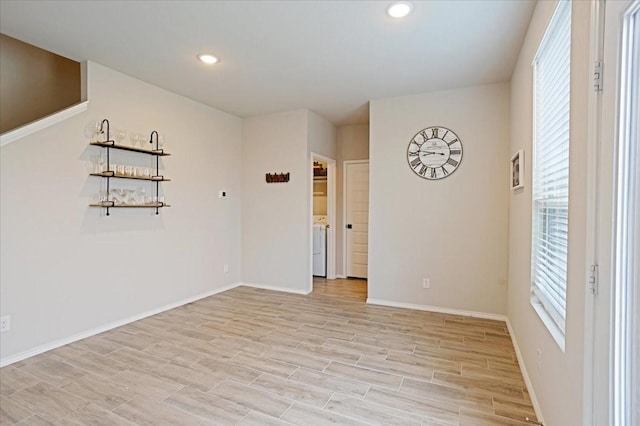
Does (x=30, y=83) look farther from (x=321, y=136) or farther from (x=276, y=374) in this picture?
(x=276, y=374)

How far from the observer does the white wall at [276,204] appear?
4781 millimetres

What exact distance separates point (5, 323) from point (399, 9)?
389 centimetres

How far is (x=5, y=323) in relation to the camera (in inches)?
104

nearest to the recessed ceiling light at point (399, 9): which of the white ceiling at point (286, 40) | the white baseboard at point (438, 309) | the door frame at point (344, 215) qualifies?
the white ceiling at point (286, 40)

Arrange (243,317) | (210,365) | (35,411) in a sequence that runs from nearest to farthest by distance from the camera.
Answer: (35,411) → (210,365) → (243,317)

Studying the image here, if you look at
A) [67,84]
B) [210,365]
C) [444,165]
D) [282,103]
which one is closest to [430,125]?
[444,165]

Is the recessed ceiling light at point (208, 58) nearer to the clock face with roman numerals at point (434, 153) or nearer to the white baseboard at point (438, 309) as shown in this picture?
the clock face with roman numerals at point (434, 153)

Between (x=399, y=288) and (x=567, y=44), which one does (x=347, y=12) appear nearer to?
(x=567, y=44)

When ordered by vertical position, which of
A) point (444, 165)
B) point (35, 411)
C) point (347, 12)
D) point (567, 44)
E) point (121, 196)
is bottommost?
point (35, 411)

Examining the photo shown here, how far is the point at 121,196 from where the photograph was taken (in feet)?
11.3

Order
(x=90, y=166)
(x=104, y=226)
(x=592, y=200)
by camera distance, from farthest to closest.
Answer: (x=104, y=226) → (x=90, y=166) → (x=592, y=200)

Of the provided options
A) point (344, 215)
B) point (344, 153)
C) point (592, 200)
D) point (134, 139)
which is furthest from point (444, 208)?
point (134, 139)

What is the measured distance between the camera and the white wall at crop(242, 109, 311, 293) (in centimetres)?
478

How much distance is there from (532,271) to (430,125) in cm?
224
